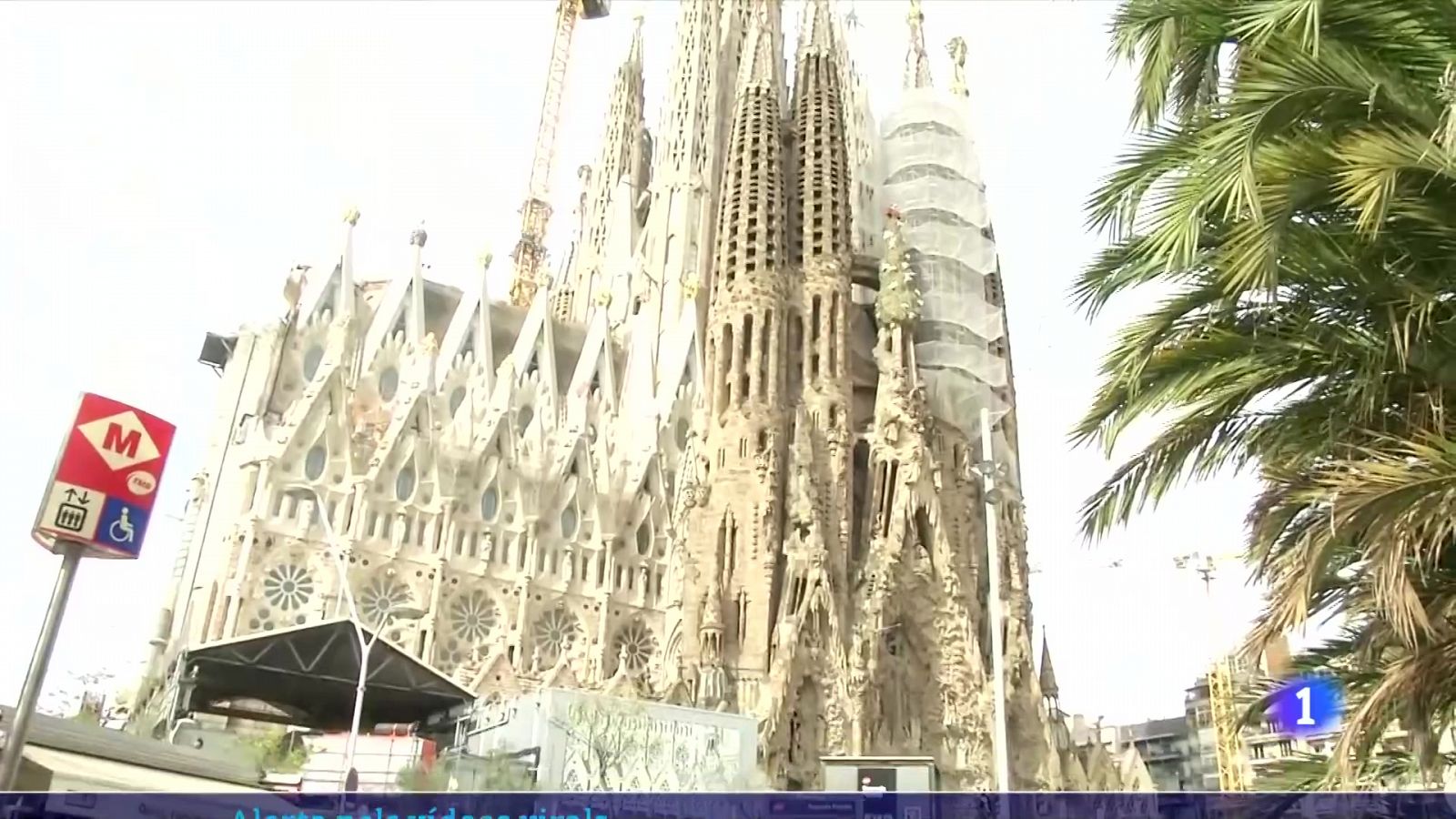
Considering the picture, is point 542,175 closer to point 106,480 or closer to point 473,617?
point 473,617

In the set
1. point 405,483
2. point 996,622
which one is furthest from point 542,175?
point 996,622

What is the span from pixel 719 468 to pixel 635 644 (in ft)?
17.9

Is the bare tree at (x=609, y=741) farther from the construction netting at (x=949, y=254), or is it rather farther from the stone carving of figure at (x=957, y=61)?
the stone carving of figure at (x=957, y=61)

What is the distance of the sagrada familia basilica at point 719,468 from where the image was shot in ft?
87.2

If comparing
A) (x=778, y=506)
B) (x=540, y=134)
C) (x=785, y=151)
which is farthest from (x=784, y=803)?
(x=540, y=134)

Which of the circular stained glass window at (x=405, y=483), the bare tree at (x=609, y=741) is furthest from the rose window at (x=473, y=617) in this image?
the bare tree at (x=609, y=741)

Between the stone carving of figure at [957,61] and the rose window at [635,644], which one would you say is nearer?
the rose window at [635,644]

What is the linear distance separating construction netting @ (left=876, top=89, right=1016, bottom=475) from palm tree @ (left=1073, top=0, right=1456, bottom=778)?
2657cm

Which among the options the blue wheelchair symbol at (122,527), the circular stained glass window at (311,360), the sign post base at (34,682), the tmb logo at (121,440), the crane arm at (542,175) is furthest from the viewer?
the crane arm at (542,175)

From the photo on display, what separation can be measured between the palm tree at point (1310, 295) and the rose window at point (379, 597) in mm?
23427

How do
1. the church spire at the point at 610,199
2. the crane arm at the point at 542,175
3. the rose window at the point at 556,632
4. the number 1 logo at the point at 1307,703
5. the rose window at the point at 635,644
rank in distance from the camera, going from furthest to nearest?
the crane arm at the point at 542,175
the church spire at the point at 610,199
the rose window at the point at 635,644
the rose window at the point at 556,632
the number 1 logo at the point at 1307,703

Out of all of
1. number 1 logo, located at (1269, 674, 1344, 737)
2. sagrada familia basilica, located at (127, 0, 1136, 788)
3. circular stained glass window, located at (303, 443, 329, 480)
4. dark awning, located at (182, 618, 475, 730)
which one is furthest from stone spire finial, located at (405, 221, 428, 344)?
number 1 logo, located at (1269, 674, 1344, 737)

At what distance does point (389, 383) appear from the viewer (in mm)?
32656

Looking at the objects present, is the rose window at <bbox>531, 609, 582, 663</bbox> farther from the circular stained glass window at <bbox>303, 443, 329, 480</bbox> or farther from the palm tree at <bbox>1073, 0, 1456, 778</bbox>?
the palm tree at <bbox>1073, 0, 1456, 778</bbox>
